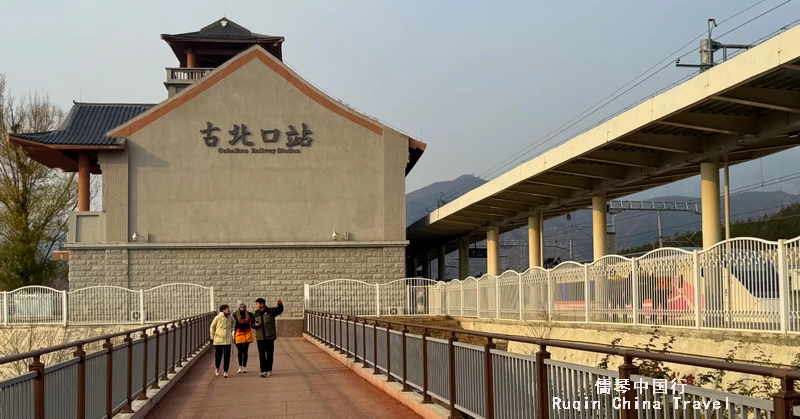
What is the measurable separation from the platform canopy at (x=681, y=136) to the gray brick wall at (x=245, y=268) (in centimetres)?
622

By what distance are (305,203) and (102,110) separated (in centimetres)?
1317

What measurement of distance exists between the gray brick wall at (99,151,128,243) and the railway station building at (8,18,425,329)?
47 mm

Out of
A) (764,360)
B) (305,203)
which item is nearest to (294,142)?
(305,203)

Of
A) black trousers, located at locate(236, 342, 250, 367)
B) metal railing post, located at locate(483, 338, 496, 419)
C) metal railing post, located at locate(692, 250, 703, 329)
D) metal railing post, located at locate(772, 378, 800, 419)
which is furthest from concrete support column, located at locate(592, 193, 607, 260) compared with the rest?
metal railing post, located at locate(772, 378, 800, 419)

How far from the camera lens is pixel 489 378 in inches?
379

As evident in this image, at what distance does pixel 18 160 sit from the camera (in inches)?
2064

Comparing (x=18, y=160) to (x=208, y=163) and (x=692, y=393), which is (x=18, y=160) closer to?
(x=208, y=163)

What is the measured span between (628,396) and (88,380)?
6.58m

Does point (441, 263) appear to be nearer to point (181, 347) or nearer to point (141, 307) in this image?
point (141, 307)

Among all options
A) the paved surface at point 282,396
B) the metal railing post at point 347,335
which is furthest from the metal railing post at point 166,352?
the metal railing post at point 347,335

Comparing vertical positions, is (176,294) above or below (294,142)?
below

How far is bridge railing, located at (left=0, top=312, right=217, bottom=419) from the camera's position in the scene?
25.8 feet

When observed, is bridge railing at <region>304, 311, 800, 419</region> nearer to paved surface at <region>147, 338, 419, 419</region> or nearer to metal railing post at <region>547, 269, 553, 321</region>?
paved surface at <region>147, 338, 419, 419</region>

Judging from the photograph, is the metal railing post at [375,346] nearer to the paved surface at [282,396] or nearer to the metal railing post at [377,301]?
the paved surface at [282,396]
